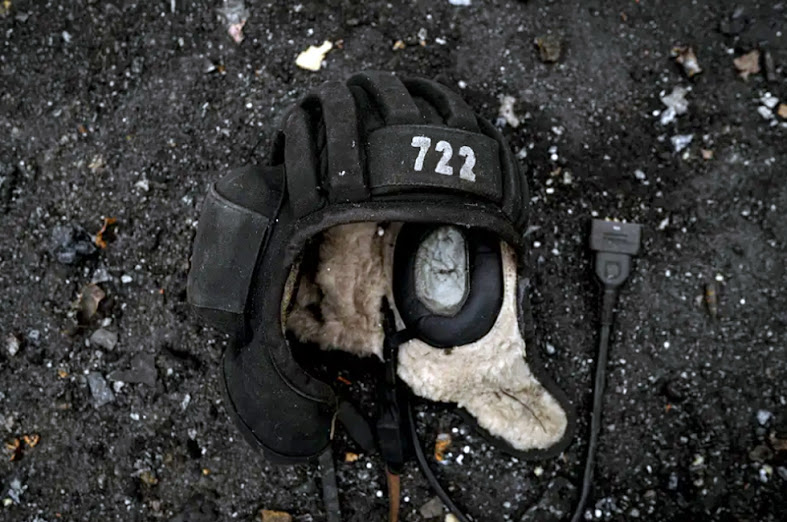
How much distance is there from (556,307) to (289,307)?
70cm

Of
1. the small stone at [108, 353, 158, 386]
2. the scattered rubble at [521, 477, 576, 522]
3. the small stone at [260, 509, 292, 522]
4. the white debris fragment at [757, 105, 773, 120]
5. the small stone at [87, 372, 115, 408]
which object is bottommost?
the small stone at [260, 509, 292, 522]

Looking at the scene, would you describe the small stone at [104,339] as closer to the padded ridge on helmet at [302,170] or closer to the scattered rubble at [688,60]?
the padded ridge on helmet at [302,170]

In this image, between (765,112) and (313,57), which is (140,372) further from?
(765,112)

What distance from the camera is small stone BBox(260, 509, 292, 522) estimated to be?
5.80ft

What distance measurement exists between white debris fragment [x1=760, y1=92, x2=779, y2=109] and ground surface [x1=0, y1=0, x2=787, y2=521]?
0.02 m

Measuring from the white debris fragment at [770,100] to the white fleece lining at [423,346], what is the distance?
0.88m

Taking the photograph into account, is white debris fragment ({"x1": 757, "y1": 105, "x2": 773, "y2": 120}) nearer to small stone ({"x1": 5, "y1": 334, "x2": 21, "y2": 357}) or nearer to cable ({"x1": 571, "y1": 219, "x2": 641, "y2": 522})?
cable ({"x1": 571, "y1": 219, "x2": 641, "y2": 522})

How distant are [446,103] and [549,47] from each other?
546 mm

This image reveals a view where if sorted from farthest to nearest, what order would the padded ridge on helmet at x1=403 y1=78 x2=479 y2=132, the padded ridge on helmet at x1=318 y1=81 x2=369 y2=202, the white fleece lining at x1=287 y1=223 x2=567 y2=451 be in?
the white fleece lining at x1=287 y1=223 x2=567 y2=451 < the padded ridge on helmet at x1=403 y1=78 x2=479 y2=132 < the padded ridge on helmet at x1=318 y1=81 x2=369 y2=202

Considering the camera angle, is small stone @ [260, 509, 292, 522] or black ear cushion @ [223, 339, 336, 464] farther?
small stone @ [260, 509, 292, 522]

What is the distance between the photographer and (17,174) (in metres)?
1.85

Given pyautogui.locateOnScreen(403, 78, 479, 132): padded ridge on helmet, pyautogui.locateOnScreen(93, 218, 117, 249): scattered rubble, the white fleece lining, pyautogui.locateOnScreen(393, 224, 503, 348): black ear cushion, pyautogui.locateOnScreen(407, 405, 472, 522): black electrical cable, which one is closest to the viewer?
pyautogui.locateOnScreen(403, 78, 479, 132): padded ridge on helmet

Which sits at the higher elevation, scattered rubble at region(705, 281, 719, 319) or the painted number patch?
the painted number patch

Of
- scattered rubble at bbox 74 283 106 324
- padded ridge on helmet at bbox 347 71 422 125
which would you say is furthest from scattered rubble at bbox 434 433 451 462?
scattered rubble at bbox 74 283 106 324
